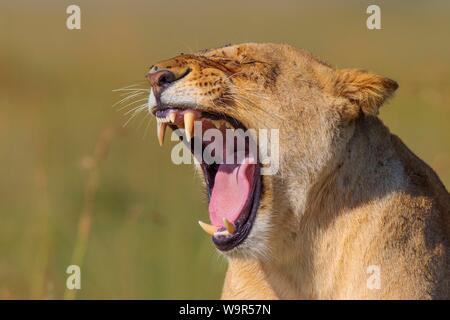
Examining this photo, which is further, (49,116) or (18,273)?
(49,116)

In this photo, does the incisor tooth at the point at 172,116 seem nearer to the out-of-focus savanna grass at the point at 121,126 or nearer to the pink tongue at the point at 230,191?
the pink tongue at the point at 230,191

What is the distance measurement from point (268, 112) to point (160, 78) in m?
0.46

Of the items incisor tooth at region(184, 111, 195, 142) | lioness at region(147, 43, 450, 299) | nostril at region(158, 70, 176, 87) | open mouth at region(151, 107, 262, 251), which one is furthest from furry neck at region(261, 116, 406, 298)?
nostril at region(158, 70, 176, 87)

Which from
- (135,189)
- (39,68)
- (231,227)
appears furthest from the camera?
(39,68)

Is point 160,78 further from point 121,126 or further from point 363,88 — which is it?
point 121,126

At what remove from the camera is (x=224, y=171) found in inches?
225

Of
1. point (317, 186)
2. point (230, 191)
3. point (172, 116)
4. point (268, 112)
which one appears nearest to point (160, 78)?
point (172, 116)

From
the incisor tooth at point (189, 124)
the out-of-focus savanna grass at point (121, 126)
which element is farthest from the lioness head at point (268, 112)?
the out-of-focus savanna grass at point (121, 126)

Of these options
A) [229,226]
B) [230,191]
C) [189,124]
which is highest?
[189,124]

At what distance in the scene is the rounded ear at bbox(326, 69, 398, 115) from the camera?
546cm

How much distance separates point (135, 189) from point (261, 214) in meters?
5.06

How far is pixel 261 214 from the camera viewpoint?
549cm
